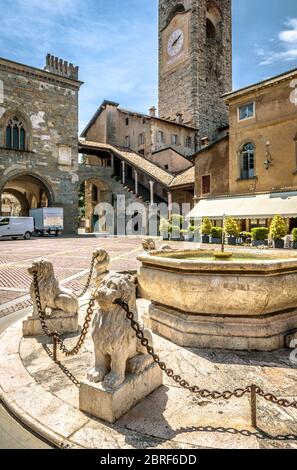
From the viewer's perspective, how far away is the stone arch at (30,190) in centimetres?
2942

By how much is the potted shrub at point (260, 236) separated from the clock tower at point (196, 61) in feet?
80.2

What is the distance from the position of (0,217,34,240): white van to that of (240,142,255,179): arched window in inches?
662

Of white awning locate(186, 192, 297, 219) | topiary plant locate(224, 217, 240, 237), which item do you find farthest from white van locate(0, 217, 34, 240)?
topiary plant locate(224, 217, 240, 237)

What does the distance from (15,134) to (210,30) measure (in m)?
31.4

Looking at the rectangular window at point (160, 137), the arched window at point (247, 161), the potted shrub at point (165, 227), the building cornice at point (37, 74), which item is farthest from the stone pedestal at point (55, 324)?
the rectangular window at point (160, 137)

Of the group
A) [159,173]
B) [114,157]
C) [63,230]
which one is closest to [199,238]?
[159,173]

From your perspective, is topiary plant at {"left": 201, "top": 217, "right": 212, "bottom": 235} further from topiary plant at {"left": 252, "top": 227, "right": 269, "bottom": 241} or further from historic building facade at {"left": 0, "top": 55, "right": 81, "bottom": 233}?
historic building facade at {"left": 0, "top": 55, "right": 81, "bottom": 233}

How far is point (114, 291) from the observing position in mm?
2457

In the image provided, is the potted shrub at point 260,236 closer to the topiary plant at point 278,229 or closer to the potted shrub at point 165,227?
the topiary plant at point 278,229

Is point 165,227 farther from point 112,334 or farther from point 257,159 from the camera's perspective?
point 112,334

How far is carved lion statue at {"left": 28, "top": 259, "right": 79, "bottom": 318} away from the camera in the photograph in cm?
404

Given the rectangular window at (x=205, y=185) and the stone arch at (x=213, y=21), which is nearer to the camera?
the rectangular window at (x=205, y=185)
